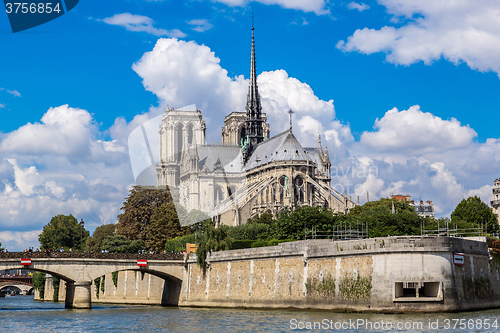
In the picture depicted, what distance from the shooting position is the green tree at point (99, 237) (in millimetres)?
115188

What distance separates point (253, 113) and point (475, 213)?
5874 centimetres

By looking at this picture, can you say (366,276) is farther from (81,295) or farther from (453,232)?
(453,232)

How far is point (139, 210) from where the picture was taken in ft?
317

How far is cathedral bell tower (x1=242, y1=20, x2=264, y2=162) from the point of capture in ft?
454

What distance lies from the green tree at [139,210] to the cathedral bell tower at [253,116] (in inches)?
1634

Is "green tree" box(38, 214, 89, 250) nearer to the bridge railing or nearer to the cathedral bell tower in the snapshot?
the cathedral bell tower

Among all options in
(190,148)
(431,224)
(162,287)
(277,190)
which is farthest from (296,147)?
(162,287)

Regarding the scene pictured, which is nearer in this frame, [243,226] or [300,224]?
[300,224]

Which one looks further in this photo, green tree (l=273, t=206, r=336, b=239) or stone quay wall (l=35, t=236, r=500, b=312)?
green tree (l=273, t=206, r=336, b=239)

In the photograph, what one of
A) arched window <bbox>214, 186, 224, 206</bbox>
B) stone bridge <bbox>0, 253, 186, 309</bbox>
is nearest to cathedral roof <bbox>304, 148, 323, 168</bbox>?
arched window <bbox>214, 186, 224, 206</bbox>

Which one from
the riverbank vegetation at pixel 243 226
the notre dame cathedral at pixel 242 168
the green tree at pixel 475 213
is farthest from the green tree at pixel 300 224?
the notre dame cathedral at pixel 242 168

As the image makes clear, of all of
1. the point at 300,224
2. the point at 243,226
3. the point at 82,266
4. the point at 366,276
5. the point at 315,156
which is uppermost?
the point at 315,156

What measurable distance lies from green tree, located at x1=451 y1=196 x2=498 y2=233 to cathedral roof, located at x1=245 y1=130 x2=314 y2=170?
109 feet

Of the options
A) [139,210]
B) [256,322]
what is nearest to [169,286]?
[256,322]
